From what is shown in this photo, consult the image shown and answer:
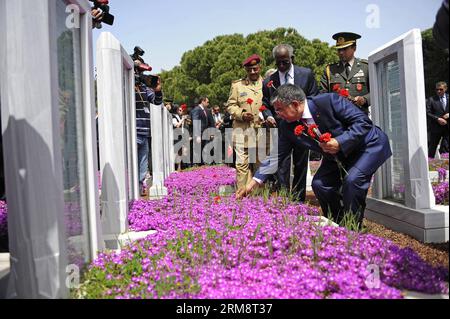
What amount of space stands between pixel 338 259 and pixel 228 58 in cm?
3907

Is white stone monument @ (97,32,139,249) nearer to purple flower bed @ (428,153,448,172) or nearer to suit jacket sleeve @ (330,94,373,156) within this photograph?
suit jacket sleeve @ (330,94,373,156)

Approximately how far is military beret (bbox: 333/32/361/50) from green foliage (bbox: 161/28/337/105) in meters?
31.5

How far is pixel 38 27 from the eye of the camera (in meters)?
2.98

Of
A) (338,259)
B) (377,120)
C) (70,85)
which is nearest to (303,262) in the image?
(338,259)

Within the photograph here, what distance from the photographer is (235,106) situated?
878cm

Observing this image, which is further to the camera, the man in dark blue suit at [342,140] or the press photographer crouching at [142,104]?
the press photographer crouching at [142,104]

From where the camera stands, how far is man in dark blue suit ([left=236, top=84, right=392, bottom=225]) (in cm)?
490

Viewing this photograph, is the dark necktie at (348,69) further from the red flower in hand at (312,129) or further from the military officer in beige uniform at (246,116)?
the red flower in hand at (312,129)

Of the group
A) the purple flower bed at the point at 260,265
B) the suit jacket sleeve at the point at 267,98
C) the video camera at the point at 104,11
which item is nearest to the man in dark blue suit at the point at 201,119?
the suit jacket sleeve at the point at 267,98

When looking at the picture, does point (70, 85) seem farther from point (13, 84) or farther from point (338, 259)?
point (338, 259)

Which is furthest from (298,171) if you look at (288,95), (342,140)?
(288,95)

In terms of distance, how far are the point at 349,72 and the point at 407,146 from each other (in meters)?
1.98

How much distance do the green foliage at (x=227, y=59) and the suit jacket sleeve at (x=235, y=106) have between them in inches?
→ 1187

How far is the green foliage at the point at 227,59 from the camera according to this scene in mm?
40469
